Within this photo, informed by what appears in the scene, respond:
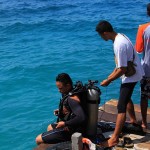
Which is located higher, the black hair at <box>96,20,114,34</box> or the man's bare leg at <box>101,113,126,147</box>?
the black hair at <box>96,20,114,34</box>

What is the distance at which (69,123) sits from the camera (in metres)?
5.54

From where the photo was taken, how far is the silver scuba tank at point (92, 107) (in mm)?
5730

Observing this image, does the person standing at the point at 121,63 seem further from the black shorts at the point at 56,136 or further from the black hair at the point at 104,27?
the black shorts at the point at 56,136

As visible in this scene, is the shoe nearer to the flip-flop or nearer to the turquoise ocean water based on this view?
the flip-flop

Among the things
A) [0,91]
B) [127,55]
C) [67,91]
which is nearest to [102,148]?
[67,91]

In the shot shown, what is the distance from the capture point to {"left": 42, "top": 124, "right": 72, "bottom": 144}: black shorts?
581cm

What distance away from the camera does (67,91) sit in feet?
18.6

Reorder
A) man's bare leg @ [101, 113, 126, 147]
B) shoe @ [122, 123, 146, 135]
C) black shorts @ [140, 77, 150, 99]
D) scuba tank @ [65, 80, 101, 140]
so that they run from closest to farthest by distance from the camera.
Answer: scuba tank @ [65, 80, 101, 140] → man's bare leg @ [101, 113, 126, 147] → black shorts @ [140, 77, 150, 99] → shoe @ [122, 123, 146, 135]

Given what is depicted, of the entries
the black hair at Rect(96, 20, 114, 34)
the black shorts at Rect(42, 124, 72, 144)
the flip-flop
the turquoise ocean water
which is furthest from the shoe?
the turquoise ocean water

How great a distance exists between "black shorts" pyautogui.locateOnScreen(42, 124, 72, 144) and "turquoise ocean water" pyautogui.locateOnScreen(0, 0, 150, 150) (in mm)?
2787

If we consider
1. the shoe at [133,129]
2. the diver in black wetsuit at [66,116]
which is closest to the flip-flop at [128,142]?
the shoe at [133,129]

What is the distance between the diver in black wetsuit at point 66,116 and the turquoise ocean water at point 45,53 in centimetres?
291

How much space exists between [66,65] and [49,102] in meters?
3.57

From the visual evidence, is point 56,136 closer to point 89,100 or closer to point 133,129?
point 89,100
